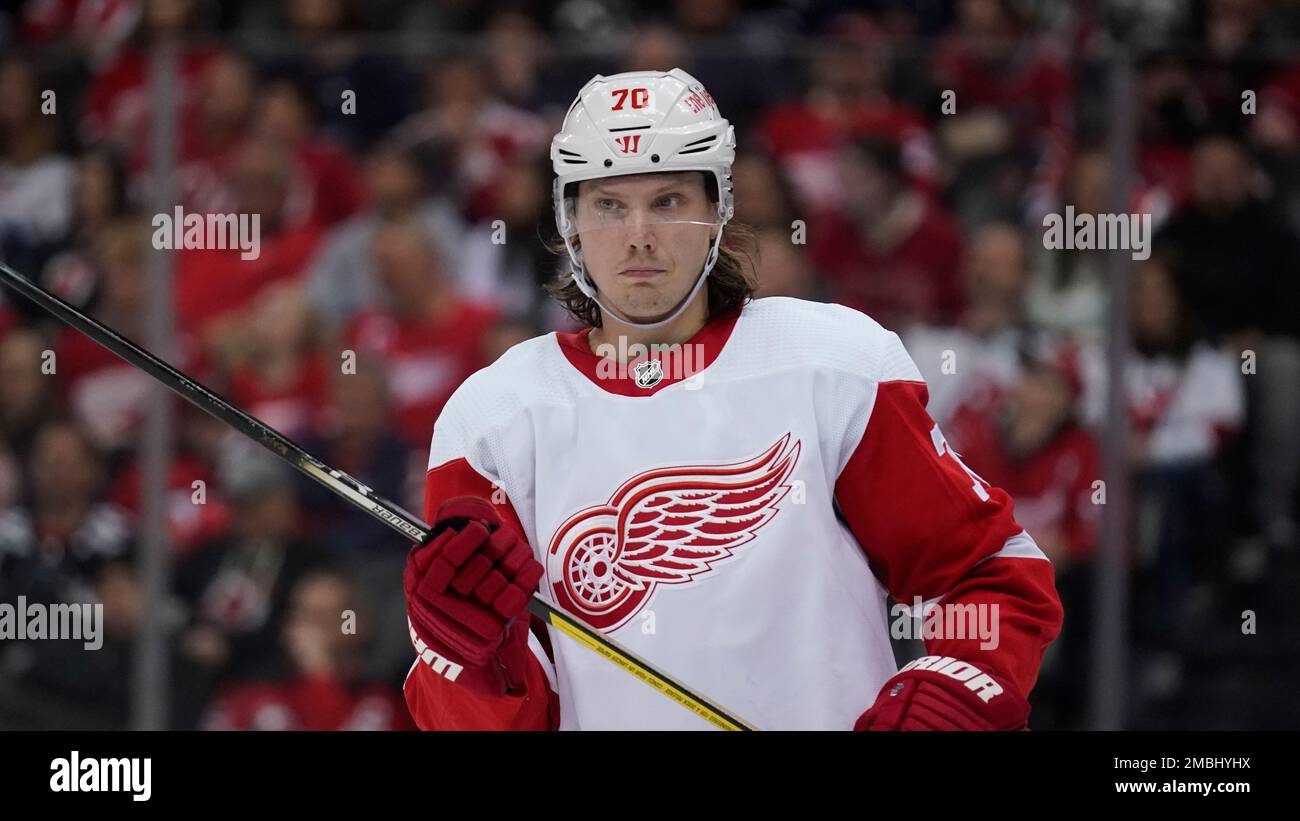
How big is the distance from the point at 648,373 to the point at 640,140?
0.34 meters

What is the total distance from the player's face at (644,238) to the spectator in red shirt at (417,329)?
1521mm

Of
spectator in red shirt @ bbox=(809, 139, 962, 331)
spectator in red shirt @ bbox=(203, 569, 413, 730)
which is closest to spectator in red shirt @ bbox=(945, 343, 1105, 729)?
spectator in red shirt @ bbox=(809, 139, 962, 331)

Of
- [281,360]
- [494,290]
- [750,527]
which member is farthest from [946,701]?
[281,360]

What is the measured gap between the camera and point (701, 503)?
9.39 feet

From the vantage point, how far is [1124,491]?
475cm

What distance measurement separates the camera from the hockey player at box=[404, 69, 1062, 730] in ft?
9.22

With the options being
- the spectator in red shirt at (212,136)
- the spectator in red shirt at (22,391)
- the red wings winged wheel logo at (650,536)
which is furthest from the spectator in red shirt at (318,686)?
the red wings winged wheel logo at (650,536)

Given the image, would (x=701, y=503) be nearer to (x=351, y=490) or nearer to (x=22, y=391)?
(x=351, y=490)

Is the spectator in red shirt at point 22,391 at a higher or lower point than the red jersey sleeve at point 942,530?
higher

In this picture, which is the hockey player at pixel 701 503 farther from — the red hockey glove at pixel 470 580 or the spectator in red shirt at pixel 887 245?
the spectator in red shirt at pixel 887 245

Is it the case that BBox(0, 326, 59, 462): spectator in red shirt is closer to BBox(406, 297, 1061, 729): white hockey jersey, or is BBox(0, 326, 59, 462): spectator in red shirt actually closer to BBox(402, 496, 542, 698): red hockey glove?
BBox(406, 297, 1061, 729): white hockey jersey

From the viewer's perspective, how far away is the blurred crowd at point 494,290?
15.3 feet

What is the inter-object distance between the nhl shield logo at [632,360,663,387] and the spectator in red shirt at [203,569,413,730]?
75.8 inches
